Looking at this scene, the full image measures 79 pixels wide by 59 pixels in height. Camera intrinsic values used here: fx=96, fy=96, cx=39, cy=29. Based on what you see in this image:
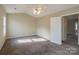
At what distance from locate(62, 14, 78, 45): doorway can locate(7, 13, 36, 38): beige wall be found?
3.51 feet

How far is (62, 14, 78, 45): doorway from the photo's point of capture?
2.83m

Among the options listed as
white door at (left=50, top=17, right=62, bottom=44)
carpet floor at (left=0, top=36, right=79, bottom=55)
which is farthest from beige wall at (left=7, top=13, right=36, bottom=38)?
white door at (left=50, top=17, right=62, bottom=44)

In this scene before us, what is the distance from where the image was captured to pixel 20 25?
2.48 meters

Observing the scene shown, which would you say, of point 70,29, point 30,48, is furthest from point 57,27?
point 30,48

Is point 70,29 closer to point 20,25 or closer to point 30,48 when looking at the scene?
point 30,48

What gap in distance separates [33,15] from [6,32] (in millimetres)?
854

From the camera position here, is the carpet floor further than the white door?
No

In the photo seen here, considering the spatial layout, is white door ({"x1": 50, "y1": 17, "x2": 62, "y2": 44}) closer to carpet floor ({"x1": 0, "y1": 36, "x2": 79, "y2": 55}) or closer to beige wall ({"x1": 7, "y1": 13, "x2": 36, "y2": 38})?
carpet floor ({"x1": 0, "y1": 36, "x2": 79, "y2": 55})

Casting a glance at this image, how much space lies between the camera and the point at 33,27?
262cm
